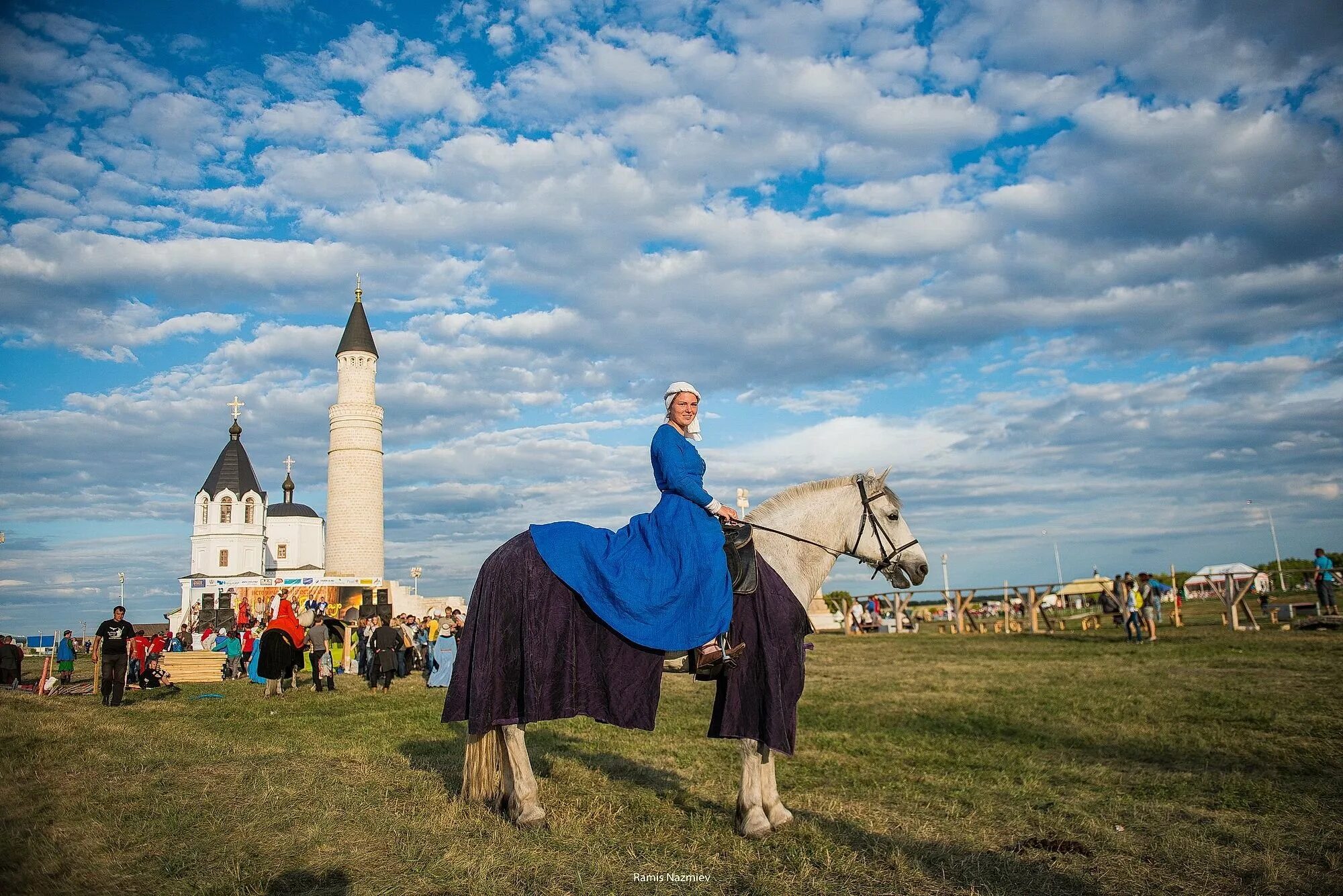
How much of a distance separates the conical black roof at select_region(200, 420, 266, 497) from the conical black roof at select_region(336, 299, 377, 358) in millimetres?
14548

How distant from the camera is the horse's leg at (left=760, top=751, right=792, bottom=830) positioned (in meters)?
5.99

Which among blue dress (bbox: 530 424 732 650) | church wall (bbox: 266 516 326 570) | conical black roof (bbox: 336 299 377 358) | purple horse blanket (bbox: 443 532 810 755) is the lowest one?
purple horse blanket (bbox: 443 532 810 755)

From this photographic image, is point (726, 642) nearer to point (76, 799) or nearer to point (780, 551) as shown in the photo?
point (780, 551)

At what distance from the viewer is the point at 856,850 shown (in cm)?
533

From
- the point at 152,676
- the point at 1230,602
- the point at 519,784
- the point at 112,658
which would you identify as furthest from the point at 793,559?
the point at 1230,602

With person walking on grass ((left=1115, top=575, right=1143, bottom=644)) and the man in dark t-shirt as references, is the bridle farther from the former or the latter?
person walking on grass ((left=1115, top=575, right=1143, bottom=644))

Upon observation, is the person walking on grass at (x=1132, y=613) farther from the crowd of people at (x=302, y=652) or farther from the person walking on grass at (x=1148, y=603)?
the crowd of people at (x=302, y=652)

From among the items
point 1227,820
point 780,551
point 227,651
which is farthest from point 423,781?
point 227,651

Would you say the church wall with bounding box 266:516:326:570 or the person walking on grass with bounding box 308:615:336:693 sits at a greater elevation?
the church wall with bounding box 266:516:326:570

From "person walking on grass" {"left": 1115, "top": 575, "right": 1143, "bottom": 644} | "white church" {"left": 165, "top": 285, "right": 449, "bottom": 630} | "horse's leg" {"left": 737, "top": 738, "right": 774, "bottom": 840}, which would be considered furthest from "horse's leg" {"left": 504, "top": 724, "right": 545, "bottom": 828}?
"white church" {"left": 165, "top": 285, "right": 449, "bottom": 630}

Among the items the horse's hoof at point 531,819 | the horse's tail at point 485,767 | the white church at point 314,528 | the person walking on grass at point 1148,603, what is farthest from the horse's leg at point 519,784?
the white church at point 314,528

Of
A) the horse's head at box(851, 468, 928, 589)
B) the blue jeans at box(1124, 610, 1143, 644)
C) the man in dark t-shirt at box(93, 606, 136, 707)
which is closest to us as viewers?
the horse's head at box(851, 468, 928, 589)

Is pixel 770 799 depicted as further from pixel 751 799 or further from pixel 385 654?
pixel 385 654

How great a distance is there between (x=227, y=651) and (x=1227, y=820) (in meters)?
24.4
